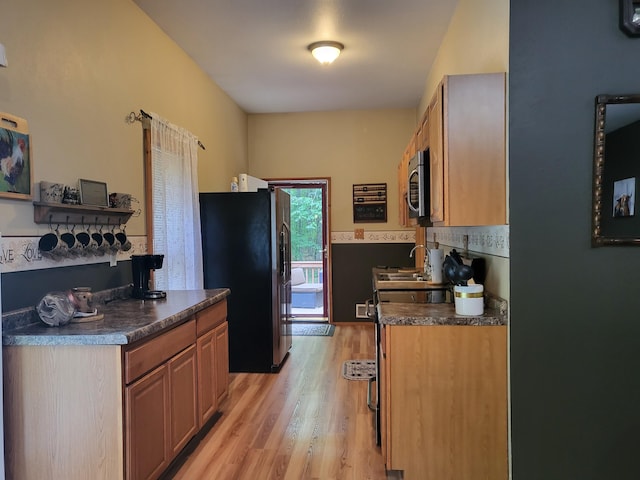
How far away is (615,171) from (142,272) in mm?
2583

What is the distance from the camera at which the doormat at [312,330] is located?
215 inches

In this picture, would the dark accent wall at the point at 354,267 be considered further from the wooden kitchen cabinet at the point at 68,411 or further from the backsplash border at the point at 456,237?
the wooden kitchen cabinet at the point at 68,411

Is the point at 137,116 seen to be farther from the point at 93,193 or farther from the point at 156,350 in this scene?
the point at 156,350

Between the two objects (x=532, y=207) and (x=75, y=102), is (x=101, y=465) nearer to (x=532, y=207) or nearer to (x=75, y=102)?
(x=75, y=102)

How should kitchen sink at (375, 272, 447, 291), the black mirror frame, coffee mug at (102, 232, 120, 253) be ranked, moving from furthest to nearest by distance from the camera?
kitchen sink at (375, 272, 447, 291), coffee mug at (102, 232, 120, 253), the black mirror frame

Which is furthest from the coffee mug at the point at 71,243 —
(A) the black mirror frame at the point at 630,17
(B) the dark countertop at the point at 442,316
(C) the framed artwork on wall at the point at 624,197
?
(A) the black mirror frame at the point at 630,17

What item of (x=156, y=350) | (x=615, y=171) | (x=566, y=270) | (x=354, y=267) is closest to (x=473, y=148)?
(x=615, y=171)

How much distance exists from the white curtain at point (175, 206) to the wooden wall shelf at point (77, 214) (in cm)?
51

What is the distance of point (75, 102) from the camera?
2.44 metres

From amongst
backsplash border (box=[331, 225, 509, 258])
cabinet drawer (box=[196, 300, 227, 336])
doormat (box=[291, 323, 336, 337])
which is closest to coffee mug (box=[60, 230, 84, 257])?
cabinet drawer (box=[196, 300, 227, 336])

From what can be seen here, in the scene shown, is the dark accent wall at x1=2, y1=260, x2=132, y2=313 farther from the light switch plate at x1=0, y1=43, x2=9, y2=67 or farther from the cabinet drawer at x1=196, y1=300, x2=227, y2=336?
the light switch plate at x1=0, y1=43, x2=9, y2=67

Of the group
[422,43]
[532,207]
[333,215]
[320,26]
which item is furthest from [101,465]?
[333,215]

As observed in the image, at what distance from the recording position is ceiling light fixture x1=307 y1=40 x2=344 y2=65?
368 centimetres

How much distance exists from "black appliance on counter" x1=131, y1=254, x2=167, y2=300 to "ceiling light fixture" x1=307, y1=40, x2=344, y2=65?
84.7 inches
